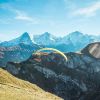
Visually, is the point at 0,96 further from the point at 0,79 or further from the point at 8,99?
the point at 0,79

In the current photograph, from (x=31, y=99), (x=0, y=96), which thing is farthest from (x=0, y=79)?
(x=0, y=96)

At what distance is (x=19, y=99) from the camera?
3384 centimetres

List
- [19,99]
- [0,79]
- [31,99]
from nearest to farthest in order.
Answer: [19,99] < [31,99] < [0,79]

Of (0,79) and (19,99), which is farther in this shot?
(0,79)

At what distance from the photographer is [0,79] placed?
68.1 meters

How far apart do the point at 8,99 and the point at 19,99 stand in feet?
10.7

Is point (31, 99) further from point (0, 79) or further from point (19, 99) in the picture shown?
point (0, 79)

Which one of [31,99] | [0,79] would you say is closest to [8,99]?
[31,99]

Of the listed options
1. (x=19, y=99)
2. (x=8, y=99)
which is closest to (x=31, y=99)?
(x=19, y=99)

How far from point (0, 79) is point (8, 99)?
3815 centimetres

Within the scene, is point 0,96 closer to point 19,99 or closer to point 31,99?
point 19,99

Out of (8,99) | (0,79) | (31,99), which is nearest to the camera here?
(8,99)

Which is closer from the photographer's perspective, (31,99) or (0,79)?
(31,99)

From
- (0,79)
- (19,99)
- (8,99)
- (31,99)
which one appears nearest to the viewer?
(8,99)
